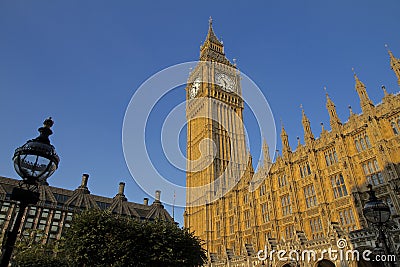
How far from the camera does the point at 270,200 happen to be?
1581 inches

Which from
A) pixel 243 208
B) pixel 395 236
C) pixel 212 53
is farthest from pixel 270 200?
pixel 212 53

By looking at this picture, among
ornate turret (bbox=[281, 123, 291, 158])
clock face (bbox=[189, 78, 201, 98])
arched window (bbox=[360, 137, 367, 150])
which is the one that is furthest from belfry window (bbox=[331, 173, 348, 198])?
clock face (bbox=[189, 78, 201, 98])

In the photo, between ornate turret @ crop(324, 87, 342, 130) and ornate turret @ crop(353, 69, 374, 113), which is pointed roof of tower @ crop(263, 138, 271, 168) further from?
ornate turret @ crop(353, 69, 374, 113)

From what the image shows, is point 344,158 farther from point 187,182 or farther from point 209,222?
point 187,182

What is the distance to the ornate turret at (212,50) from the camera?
84262 millimetres

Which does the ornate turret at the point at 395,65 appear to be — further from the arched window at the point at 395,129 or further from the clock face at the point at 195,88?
the clock face at the point at 195,88

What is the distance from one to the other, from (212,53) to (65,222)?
2467 inches

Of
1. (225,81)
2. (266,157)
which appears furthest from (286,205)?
(225,81)

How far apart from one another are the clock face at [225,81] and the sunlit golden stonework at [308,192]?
19866 mm

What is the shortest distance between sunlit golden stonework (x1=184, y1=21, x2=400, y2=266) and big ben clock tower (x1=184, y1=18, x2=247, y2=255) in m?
0.35

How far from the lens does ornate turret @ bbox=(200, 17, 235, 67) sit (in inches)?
3317

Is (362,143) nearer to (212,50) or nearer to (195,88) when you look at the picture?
(195,88)

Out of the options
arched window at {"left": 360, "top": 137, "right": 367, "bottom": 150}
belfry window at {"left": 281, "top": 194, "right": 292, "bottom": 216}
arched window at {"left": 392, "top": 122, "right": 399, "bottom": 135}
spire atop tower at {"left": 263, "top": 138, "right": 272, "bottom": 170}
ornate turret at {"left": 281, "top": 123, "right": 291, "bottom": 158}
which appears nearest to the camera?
arched window at {"left": 392, "top": 122, "right": 399, "bottom": 135}

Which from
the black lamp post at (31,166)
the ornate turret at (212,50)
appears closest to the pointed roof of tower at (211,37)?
the ornate turret at (212,50)
